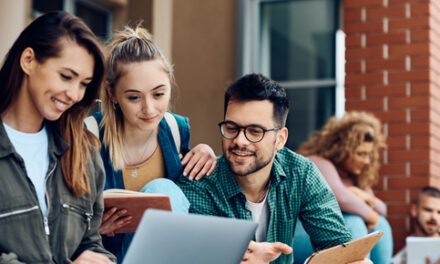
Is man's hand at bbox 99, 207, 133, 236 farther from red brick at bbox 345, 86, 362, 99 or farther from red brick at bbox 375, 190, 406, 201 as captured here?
red brick at bbox 345, 86, 362, 99

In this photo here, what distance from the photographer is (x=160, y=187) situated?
2.62 m

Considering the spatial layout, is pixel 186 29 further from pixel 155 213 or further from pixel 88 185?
pixel 155 213

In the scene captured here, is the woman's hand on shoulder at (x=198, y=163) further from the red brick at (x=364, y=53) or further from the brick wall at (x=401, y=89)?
the red brick at (x=364, y=53)

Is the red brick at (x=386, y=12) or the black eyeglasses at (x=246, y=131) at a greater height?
the red brick at (x=386, y=12)

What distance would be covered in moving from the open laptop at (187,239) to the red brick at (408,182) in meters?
3.26

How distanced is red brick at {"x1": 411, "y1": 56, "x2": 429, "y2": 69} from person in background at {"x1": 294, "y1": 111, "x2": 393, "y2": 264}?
0.68 metres

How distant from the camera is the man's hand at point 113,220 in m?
2.42

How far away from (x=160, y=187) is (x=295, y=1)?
3.58 meters

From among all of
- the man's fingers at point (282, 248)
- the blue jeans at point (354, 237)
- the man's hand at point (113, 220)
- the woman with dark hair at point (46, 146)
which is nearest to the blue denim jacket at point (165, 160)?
the man's hand at point (113, 220)

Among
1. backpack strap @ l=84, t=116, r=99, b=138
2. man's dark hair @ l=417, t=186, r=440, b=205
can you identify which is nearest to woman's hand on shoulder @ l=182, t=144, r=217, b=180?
backpack strap @ l=84, t=116, r=99, b=138

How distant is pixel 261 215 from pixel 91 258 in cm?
106

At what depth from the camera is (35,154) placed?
2.12 metres

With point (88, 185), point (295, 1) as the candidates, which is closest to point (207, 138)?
point (295, 1)

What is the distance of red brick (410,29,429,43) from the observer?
4.98m
